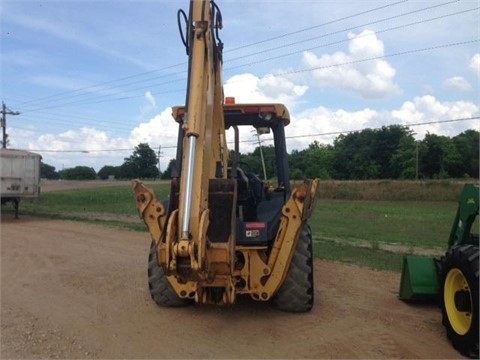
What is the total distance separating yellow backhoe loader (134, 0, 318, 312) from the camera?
14.8ft

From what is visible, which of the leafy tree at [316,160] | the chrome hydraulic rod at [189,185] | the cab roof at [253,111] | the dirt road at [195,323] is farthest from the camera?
the leafy tree at [316,160]

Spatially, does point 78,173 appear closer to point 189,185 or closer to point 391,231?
point 391,231

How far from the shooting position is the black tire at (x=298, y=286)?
5.97m

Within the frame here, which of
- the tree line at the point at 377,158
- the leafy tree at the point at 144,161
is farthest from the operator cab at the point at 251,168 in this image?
the leafy tree at the point at 144,161

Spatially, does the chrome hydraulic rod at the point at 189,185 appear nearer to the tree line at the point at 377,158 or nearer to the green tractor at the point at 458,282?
the green tractor at the point at 458,282

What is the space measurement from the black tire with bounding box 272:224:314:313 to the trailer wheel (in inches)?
56.7

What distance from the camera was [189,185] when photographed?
180 inches

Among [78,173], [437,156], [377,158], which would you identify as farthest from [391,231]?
[78,173]

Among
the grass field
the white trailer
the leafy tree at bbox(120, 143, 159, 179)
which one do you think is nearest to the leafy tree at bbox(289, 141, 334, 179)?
the leafy tree at bbox(120, 143, 159, 179)

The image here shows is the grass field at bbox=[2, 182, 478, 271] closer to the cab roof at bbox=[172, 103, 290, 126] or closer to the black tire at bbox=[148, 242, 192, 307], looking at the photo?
the cab roof at bbox=[172, 103, 290, 126]

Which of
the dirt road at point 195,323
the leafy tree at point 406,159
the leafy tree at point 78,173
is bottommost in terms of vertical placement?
the dirt road at point 195,323

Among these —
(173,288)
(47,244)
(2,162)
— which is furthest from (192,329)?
(2,162)

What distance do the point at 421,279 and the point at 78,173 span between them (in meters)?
99.5

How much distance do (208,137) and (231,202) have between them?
27.7 inches
